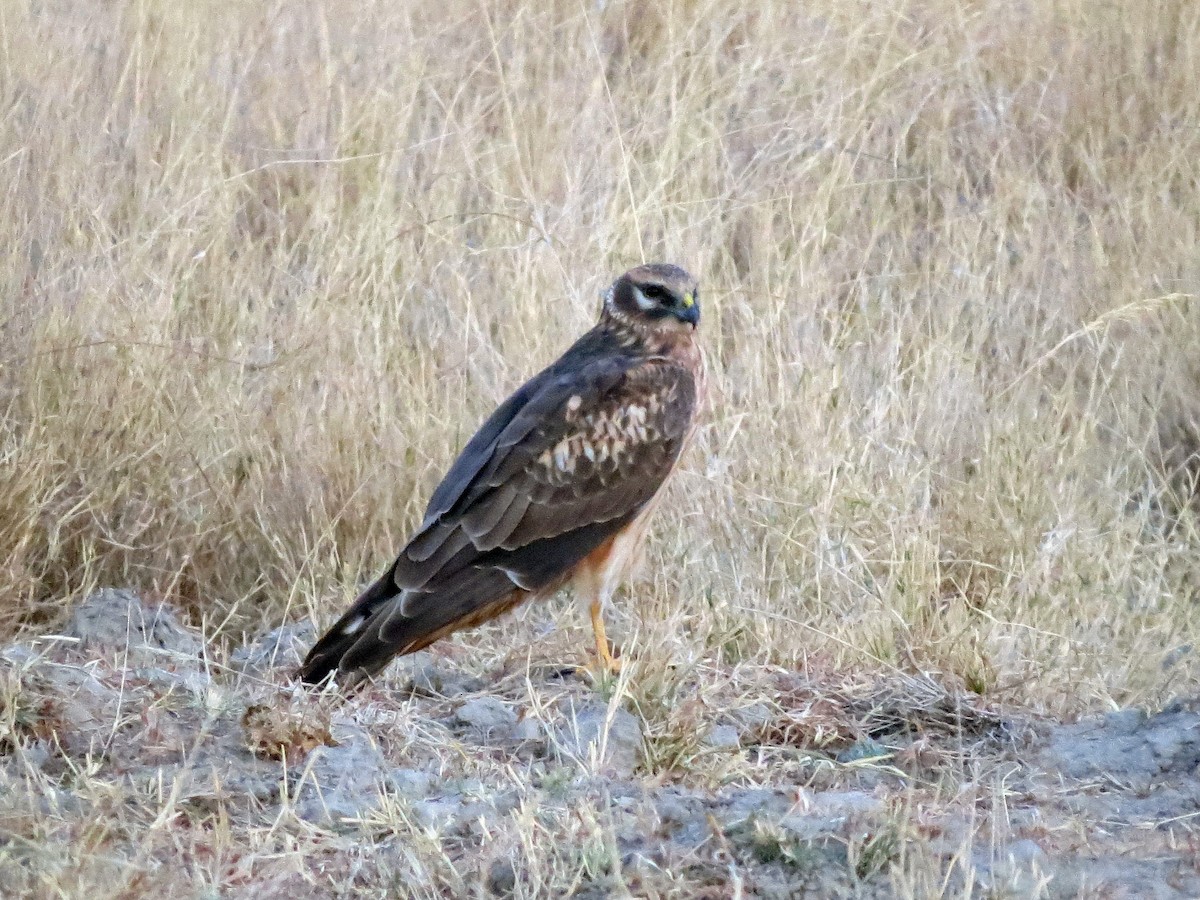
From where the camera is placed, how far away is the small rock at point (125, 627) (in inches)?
197

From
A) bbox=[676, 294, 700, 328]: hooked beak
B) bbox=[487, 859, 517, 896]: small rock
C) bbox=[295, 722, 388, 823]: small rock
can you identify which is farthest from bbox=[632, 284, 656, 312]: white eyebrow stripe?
bbox=[487, 859, 517, 896]: small rock

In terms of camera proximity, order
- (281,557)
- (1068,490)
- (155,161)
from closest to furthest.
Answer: (281,557), (1068,490), (155,161)

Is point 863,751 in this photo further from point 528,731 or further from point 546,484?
point 546,484

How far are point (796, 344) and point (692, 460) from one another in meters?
0.62

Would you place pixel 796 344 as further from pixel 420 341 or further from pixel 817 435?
pixel 420 341

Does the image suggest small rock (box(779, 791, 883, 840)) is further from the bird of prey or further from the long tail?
the long tail

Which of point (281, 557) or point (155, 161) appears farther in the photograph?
point (155, 161)

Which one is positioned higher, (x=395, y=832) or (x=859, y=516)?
(x=395, y=832)

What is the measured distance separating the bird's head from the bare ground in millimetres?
1100

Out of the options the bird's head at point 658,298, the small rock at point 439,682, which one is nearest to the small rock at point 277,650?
the small rock at point 439,682

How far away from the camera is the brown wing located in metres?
4.93

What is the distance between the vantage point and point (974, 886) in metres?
3.28

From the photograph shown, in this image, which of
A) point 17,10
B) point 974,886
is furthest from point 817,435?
point 17,10

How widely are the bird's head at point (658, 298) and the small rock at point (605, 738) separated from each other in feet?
4.51
